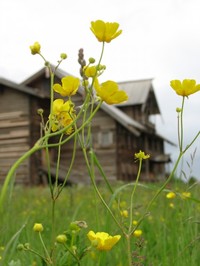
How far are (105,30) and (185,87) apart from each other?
1.00 feet

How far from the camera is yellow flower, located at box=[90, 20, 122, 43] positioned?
1.16 meters

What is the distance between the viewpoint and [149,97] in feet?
81.8

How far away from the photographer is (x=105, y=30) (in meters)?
1.17

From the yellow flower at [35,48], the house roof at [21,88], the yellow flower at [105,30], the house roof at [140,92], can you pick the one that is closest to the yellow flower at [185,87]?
the yellow flower at [105,30]

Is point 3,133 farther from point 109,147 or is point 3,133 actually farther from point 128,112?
point 128,112

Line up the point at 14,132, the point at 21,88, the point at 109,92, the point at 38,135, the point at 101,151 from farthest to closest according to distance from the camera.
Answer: the point at 38,135, the point at 101,151, the point at 14,132, the point at 21,88, the point at 109,92

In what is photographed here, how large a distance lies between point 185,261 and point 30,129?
1769 centimetres

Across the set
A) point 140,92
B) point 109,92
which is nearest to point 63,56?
point 109,92

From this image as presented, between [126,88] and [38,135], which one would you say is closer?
[38,135]

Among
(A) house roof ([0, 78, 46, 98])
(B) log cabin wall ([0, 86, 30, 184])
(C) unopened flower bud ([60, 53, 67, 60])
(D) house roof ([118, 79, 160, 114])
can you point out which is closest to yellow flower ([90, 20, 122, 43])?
(C) unopened flower bud ([60, 53, 67, 60])

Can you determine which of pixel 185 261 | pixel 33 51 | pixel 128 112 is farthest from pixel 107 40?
pixel 128 112

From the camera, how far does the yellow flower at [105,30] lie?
3.82 feet

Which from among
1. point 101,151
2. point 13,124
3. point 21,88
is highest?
point 21,88

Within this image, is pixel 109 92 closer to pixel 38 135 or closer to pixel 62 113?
pixel 62 113
